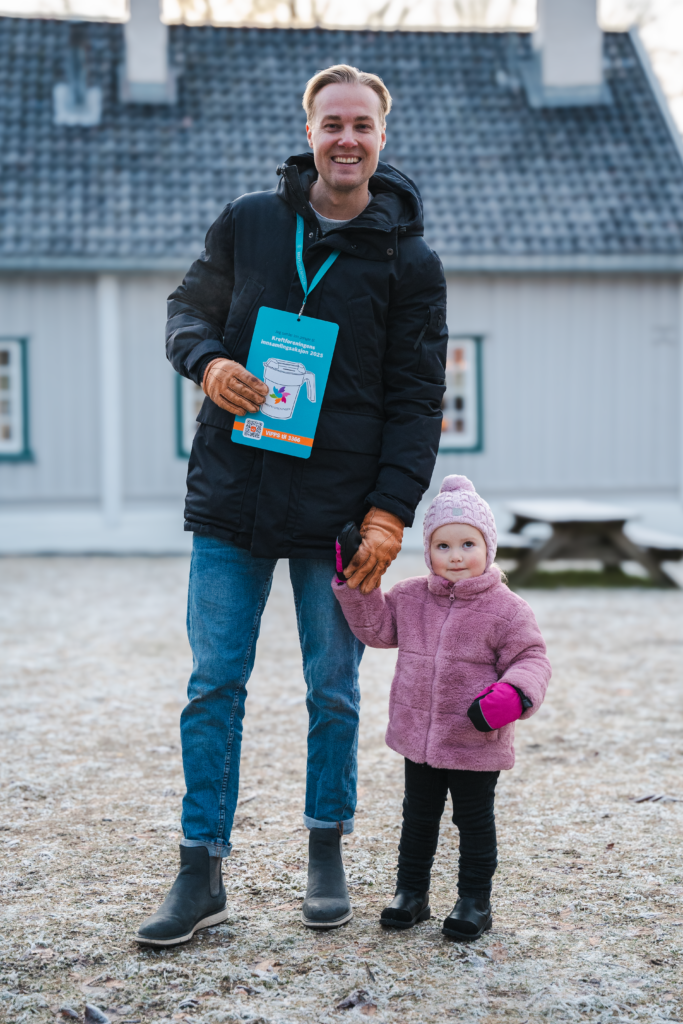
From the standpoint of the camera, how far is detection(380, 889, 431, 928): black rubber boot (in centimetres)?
286

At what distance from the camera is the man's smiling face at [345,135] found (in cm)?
281

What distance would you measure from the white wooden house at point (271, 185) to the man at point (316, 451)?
30.5ft

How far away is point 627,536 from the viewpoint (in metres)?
9.59

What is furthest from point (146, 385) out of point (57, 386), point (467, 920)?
point (467, 920)

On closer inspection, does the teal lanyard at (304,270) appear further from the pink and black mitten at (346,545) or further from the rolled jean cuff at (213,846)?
the rolled jean cuff at (213,846)

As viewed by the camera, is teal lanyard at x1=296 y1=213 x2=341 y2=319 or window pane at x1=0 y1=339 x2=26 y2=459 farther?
window pane at x1=0 y1=339 x2=26 y2=459

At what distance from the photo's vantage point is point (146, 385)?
12.2 meters

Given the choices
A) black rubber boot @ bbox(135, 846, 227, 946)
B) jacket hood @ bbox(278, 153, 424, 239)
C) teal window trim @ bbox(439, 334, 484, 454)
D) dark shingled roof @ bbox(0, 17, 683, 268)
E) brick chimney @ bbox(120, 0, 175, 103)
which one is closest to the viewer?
black rubber boot @ bbox(135, 846, 227, 946)

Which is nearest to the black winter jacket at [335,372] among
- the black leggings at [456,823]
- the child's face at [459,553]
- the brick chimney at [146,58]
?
the child's face at [459,553]

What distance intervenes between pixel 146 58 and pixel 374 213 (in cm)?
1146

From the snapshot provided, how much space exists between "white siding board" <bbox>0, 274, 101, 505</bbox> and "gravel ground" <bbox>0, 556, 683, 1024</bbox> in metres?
6.22

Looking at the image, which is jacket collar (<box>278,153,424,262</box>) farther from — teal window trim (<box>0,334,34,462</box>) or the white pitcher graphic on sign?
teal window trim (<box>0,334,34,462</box>)

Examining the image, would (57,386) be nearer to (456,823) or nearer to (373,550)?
(373,550)

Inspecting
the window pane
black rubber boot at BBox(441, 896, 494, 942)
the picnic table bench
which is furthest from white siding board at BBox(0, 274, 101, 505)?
black rubber boot at BBox(441, 896, 494, 942)
